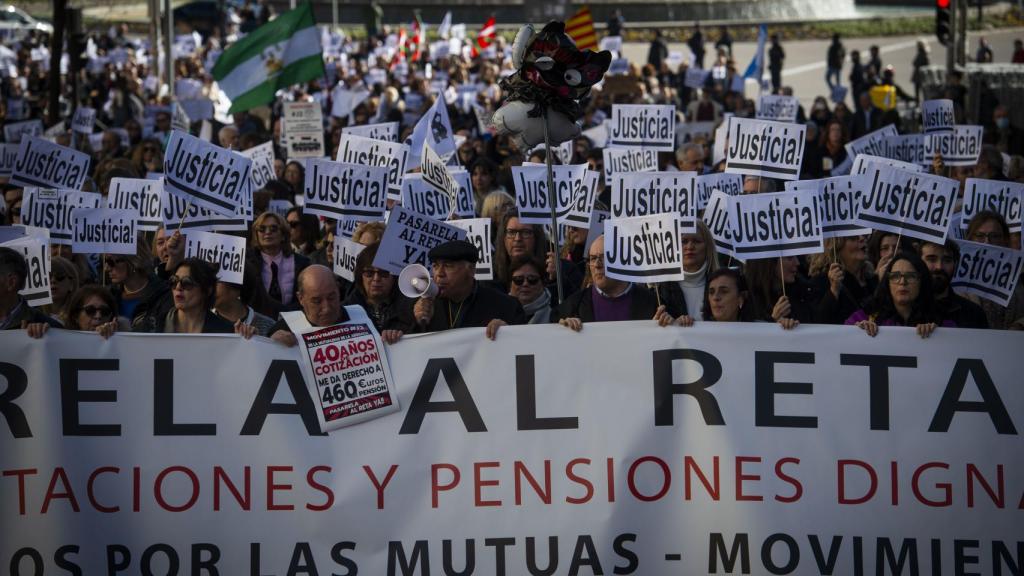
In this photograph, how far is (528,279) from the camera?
867 cm

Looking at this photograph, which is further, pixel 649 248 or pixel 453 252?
pixel 453 252

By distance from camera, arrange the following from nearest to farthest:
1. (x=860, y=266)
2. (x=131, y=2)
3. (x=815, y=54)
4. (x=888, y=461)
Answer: (x=888, y=461)
(x=860, y=266)
(x=815, y=54)
(x=131, y=2)

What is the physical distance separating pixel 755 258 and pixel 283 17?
9.25m

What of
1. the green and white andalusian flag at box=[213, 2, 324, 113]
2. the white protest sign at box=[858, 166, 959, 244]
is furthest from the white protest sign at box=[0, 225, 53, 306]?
the green and white andalusian flag at box=[213, 2, 324, 113]

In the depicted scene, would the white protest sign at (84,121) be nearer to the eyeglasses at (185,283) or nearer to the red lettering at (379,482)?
the eyeglasses at (185,283)

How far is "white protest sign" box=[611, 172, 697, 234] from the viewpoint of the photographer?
32.3 ft

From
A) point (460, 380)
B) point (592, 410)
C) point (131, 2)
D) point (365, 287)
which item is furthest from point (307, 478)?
point (131, 2)

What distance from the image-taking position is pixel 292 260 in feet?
33.8

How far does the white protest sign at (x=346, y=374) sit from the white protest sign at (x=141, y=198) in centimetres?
451

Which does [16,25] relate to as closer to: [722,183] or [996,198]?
[722,183]

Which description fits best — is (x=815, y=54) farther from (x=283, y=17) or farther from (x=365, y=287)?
(x=365, y=287)

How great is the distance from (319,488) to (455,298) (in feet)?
5.53

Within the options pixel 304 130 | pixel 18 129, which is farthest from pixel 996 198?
pixel 18 129

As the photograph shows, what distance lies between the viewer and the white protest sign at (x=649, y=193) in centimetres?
985
